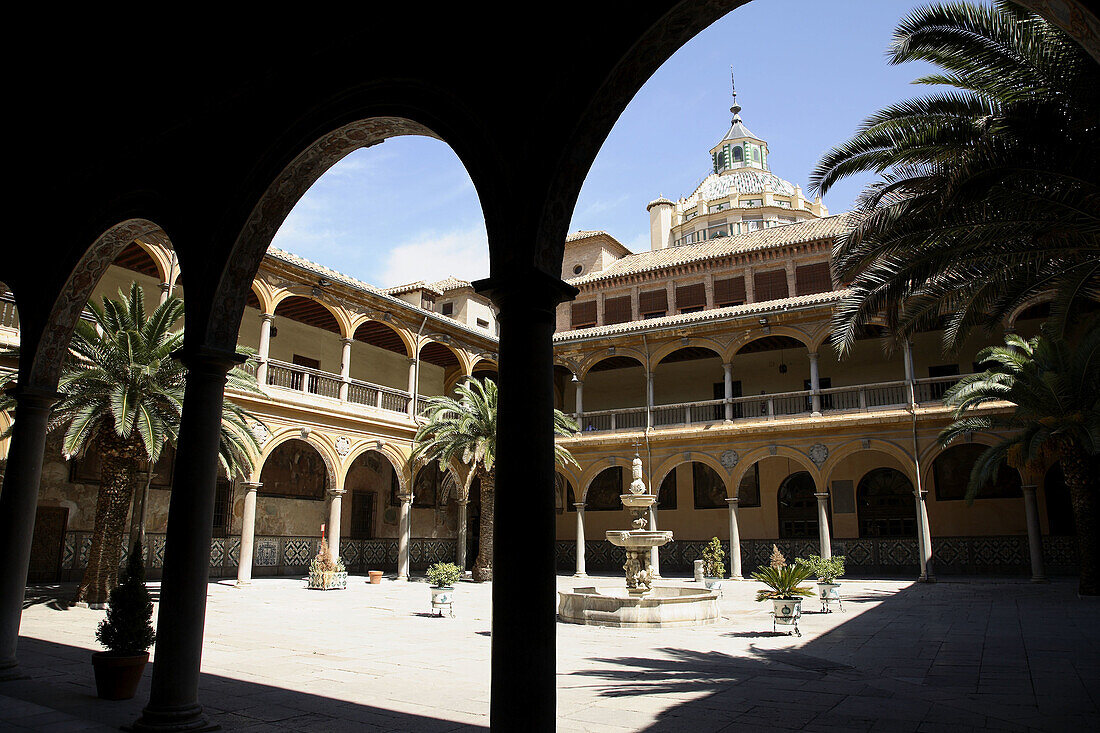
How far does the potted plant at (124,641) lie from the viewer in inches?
248

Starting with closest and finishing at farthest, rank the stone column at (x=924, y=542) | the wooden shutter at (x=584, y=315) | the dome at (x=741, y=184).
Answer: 1. the stone column at (x=924, y=542)
2. the wooden shutter at (x=584, y=315)
3. the dome at (x=741, y=184)

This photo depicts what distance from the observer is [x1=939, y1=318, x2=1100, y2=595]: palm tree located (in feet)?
48.3

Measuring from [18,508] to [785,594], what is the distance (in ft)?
31.7

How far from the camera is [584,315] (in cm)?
3291

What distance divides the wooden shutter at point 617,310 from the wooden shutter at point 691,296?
2.26m

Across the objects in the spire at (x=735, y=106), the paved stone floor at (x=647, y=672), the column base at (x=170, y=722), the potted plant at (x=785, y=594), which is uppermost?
the spire at (x=735, y=106)

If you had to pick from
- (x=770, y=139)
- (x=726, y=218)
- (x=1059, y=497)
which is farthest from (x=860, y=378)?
(x=770, y=139)

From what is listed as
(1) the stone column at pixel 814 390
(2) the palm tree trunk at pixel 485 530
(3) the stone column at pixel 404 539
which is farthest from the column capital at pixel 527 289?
(3) the stone column at pixel 404 539

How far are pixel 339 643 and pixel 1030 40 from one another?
9.90m

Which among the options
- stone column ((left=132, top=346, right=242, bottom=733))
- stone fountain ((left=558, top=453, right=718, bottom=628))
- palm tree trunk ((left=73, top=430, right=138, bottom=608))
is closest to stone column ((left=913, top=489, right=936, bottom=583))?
stone fountain ((left=558, top=453, right=718, bottom=628))

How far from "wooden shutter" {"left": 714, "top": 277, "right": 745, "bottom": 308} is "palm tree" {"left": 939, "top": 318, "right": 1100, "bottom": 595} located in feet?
41.3

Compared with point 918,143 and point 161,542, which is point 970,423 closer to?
point 918,143

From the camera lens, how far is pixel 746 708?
630 cm

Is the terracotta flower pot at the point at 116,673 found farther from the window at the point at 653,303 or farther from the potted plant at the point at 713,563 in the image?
the window at the point at 653,303
